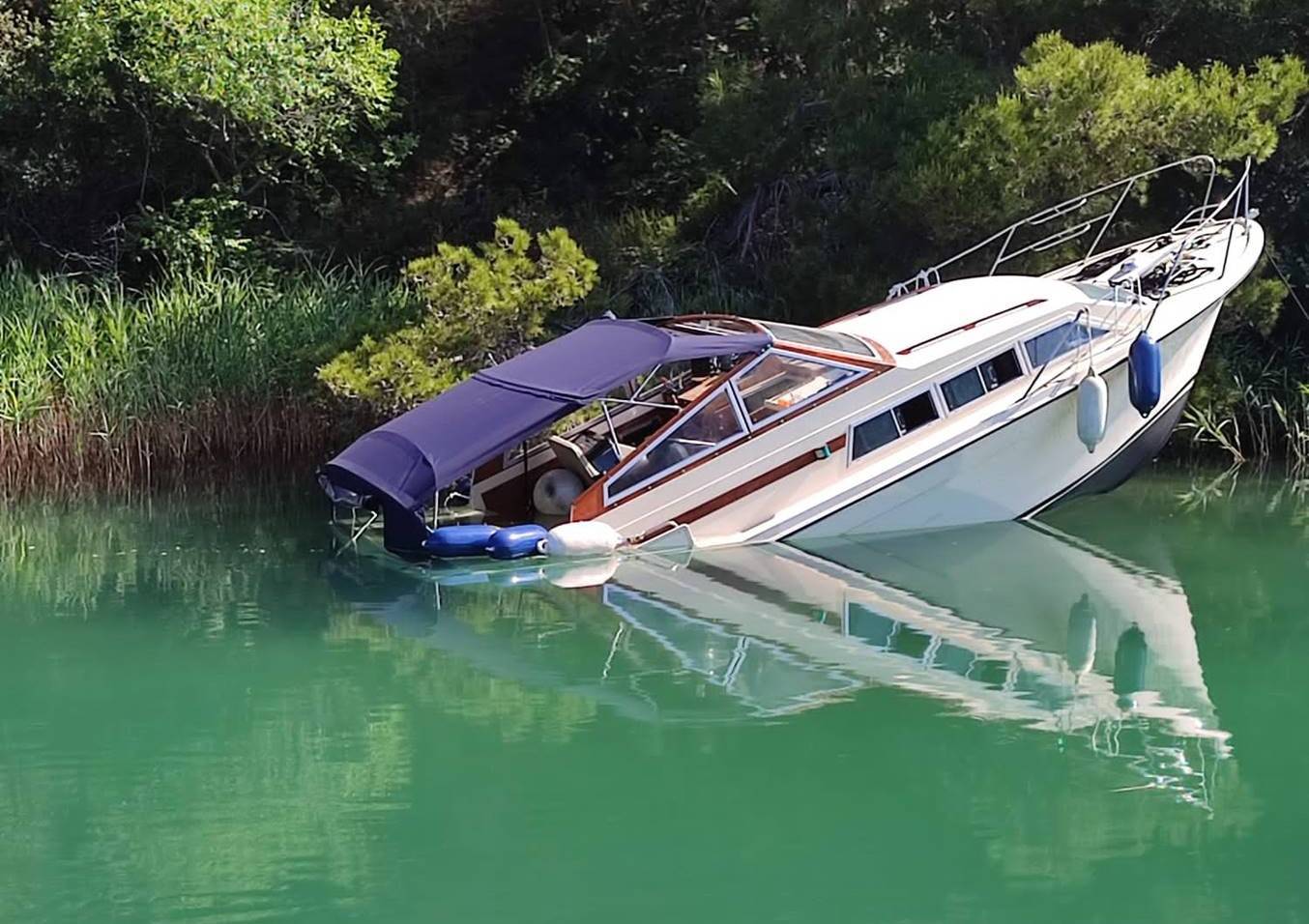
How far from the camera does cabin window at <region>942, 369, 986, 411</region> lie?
39.7 ft

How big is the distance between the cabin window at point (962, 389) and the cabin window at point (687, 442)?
1550 mm

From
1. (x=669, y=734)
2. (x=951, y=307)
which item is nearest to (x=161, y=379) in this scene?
(x=951, y=307)

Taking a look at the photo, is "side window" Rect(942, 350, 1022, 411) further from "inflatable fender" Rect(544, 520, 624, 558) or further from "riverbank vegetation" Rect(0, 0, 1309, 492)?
"inflatable fender" Rect(544, 520, 624, 558)

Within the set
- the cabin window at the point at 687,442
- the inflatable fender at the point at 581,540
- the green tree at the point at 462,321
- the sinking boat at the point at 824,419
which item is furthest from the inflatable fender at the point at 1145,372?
the green tree at the point at 462,321

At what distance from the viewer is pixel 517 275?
1403 centimetres

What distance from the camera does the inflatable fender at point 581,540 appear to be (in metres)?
11.2

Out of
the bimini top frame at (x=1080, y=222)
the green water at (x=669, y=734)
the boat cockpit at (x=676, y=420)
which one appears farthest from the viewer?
the bimini top frame at (x=1080, y=222)

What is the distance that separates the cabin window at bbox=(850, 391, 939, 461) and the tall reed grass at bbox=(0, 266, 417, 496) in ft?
14.6

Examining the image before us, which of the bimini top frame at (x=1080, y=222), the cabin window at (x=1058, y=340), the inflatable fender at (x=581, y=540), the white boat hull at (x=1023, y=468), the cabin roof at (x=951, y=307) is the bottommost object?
the inflatable fender at (x=581, y=540)

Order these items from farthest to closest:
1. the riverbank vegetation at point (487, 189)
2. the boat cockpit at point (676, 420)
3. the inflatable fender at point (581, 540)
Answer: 1. the riverbank vegetation at point (487, 189)
2. the boat cockpit at point (676, 420)
3. the inflatable fender at point (581, 540)

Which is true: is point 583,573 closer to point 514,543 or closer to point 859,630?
point 514,543

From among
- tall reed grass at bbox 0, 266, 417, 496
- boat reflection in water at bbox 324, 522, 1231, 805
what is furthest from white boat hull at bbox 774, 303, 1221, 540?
tall reed grass at bbox 0, 266, 417, 496

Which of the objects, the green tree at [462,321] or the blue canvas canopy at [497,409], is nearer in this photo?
the blue canvas canopy at [497,409]

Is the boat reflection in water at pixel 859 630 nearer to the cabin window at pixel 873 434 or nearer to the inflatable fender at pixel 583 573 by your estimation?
the inflatable fender at pixel 583 573
